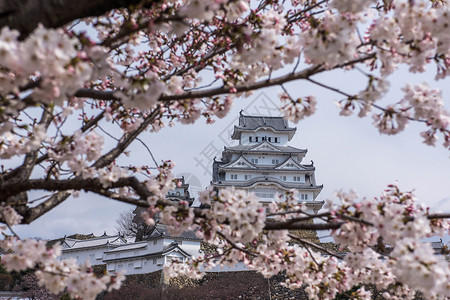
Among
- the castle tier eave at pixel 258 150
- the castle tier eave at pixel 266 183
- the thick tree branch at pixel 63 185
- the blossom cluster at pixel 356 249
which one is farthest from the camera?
the castle tier eave at pixel 258 150

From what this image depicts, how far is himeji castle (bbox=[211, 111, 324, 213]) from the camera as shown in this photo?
3066cm

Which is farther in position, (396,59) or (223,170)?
(223,170)

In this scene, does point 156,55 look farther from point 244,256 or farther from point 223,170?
→ point 223,170

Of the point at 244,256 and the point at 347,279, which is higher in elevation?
the point at 244,256

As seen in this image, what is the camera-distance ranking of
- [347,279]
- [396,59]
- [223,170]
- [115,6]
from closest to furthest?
[115,6], [396,59], [347,279], [223,170]

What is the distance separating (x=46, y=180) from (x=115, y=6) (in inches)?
69.3

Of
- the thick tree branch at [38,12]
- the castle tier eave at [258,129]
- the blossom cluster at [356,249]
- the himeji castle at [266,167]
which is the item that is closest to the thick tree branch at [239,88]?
the thick tree branch at [38,12]

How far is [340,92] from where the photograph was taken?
10.2 ft

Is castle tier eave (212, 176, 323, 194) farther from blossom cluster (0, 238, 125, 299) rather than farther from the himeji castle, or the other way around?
blossom cluster (0, 238, 125, 299)

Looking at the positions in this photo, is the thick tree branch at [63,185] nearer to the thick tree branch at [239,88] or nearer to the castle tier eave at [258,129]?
the thick tree branch at [239,88]

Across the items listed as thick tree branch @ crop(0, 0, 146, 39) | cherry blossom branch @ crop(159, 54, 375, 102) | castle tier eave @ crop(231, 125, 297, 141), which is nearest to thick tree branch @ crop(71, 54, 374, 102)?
cherry blossom branch @ crop(159, 54, 375, 102)

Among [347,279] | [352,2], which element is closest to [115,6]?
[352,2]

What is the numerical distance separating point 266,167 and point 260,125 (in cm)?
451

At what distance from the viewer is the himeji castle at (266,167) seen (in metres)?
30.7
